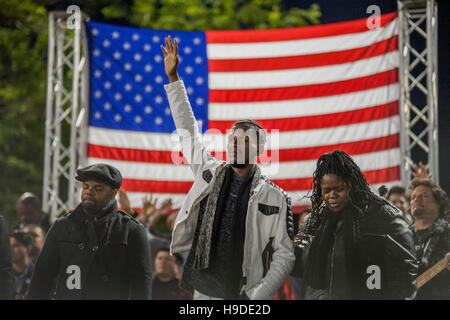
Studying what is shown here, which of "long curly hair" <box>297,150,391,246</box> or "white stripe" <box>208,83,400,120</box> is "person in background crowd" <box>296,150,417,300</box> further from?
"white stripe" <box>208,83,400,120</box>

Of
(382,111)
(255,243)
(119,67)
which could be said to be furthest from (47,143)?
(255,243)

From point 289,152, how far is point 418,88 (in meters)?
1.71

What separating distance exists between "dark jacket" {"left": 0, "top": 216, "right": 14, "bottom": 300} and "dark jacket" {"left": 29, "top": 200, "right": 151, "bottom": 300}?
1.68 feet

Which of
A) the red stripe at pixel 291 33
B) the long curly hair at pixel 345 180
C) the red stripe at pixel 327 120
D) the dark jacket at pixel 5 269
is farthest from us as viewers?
the red stripe at pixel 291 33

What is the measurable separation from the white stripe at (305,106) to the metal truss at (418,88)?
0.91 feet

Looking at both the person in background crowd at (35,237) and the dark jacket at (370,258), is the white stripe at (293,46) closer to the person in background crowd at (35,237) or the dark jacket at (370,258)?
the person in background crowd at (35,237)

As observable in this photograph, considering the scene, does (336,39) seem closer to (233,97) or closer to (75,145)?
(233,97)

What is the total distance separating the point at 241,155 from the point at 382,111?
4449mm

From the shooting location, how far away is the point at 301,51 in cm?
862

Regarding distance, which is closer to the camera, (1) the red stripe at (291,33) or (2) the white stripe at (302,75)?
(2) the white stripe at (302,75)

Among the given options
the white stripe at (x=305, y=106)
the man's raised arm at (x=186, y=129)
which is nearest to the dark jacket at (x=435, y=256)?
the man's raised arm at (x=186, y=129)

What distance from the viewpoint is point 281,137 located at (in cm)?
836

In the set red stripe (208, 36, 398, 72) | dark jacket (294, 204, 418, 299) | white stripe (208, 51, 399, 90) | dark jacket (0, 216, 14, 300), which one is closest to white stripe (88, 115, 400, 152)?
white stripe (208, 51, 399, 90)

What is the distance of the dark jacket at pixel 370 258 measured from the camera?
3.77 m
